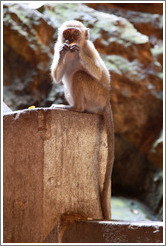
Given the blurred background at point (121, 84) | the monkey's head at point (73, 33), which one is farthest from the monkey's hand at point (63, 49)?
the blurred background at point (121, 84)

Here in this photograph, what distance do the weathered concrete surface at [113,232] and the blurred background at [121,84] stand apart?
6345 millimetres

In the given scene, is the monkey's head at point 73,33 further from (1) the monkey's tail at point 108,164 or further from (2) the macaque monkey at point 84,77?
(1) the monkey's tail at point 108,164

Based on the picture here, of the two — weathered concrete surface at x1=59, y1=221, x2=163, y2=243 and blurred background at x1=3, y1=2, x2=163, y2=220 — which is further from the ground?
blurred background at x1=3, y1=2, x2=163, y2=220

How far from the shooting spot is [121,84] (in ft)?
35.7

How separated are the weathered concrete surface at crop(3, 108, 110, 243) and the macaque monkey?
0.39 m

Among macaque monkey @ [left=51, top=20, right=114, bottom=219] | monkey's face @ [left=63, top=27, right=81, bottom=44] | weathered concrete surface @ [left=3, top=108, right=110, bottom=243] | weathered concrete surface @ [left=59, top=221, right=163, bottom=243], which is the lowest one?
weathered concrete surface @ [left=59, top=221, right=163, bottom=243]

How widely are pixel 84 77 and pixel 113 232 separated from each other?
2155mm

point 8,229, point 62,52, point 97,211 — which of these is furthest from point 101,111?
point 8,229

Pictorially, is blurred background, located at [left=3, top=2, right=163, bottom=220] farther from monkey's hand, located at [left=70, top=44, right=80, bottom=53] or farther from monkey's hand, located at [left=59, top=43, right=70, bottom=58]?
monkey's hand, located at [left=70, top=44, right=80, bottom=53]

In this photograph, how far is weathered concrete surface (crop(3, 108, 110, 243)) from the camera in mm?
4000

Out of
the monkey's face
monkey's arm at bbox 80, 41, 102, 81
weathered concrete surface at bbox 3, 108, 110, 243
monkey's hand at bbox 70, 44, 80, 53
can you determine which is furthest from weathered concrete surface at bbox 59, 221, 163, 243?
the monkey's face

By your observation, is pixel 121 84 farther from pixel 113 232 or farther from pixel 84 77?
pixel 113 232

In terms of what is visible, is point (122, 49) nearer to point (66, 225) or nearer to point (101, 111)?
point (101, 111)

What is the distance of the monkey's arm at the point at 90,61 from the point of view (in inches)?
184
